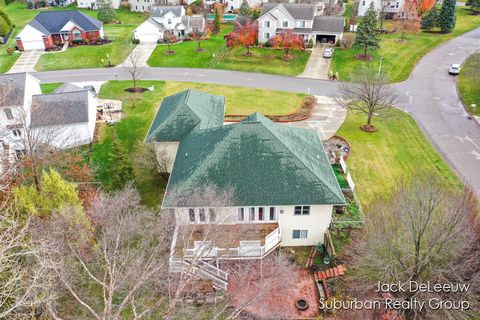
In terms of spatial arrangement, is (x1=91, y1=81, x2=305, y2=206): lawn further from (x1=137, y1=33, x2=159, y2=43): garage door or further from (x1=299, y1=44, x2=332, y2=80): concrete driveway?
(x1=137, y1=33, x2=159, y2=43): garage door

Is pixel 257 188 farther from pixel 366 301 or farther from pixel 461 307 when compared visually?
pixel 461 307

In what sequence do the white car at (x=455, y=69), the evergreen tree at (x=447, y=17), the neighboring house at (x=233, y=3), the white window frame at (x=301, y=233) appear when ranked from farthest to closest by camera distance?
the neighboring house at (x=233, y=3), the evergreen tree at (x=447, y=17), the white car at (x=455, y=69), the white window frame at (x=301, y=233)

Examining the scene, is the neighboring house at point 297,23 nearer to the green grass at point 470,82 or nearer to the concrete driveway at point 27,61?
the green grass at point 470,82

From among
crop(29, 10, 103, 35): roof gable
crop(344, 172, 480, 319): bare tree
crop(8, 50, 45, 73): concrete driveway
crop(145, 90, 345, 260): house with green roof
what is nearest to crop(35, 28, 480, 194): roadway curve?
crop(8, 50, 45, 73): concrete driveway

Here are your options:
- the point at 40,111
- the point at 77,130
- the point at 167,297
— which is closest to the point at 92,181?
the point at 77,130

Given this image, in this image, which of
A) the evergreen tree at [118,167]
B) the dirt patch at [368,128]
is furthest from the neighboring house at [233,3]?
the evergreen tree at [118,167]
